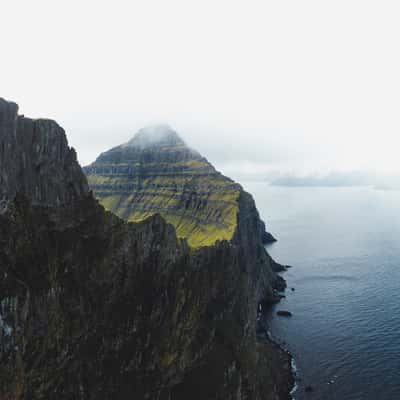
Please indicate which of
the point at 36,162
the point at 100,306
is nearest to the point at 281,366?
the point at 100,306

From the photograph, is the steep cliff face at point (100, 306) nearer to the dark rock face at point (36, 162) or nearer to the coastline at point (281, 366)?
the dark rock face at point (36, 162)

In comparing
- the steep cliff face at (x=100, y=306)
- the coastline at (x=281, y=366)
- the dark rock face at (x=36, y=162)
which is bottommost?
the coastline at (x=281, y=366)

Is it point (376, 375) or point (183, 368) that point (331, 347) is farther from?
point (183, 368)

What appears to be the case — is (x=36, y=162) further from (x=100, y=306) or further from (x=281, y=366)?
(x=281, y=366)

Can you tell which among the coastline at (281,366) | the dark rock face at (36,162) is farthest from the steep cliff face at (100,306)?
the coastline at (281,366)

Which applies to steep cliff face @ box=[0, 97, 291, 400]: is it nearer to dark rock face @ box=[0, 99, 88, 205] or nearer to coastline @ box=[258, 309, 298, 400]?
dark rock face @ box=[0, 99, 88, 205]

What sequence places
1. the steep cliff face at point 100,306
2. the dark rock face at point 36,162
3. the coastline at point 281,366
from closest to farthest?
1. the steep cliff face at point 100,306
2. the dark rock face at point 36,162
3. the coastline at point 281,366

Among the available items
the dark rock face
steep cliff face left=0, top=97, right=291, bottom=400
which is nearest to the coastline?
steep cliff face left=0, top=97, right=291, bottom=400

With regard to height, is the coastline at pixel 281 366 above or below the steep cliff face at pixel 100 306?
below
